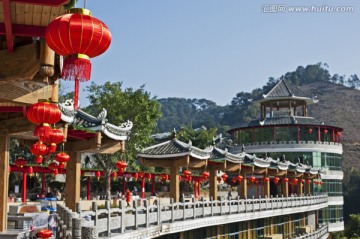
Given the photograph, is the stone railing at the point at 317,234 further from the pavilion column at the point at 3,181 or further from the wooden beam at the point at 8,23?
the wooden beam at the point at 8,23

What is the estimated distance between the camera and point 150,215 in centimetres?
1636

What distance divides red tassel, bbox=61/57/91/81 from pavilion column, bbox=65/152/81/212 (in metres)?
11.7

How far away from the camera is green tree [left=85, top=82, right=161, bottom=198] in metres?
35.8

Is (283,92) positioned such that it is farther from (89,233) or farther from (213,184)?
(89,233)

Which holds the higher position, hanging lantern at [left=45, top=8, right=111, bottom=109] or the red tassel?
hanging lantern at [left=45, top=8, right=111, bottom=109]

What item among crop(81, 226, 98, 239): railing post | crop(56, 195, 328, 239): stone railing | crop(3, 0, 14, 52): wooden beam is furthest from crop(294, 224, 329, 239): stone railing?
crop(3, 0, 14, 52): wooden beam

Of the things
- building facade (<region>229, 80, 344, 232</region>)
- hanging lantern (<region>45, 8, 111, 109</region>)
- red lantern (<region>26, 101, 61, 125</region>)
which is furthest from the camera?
building facade (<region>229, 80, 344, 232</region>)

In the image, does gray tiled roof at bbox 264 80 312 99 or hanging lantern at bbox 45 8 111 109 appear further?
gray tiled roof at bbox 264 80 312 99

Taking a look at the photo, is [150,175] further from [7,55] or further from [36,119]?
[7,55]

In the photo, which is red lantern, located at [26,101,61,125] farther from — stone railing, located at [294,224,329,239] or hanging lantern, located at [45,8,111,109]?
stone railing, located at [294,224,329,239]

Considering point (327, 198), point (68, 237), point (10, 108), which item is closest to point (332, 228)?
point (327, 198)

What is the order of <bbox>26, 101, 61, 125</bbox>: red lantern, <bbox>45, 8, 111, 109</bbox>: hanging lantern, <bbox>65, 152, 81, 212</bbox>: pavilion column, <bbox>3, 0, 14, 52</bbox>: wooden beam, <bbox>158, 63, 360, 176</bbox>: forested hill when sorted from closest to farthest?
<bbox>45, 8, 111, 109</bbox>: hanging lantern
<bbox>3, 0, 14, 52</bbox>: wooden beam
<bbox>26, 101, 61, 125</bbox>: red lantern
<bbox>65, 152, 81, 212</bbox>: pavilion column
<bbox>158, 63, 360, 176</bbox>: forested hill

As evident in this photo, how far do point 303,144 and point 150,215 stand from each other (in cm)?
3925

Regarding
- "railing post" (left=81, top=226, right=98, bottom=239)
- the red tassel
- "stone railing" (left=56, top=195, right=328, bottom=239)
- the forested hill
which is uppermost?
the forested hill
